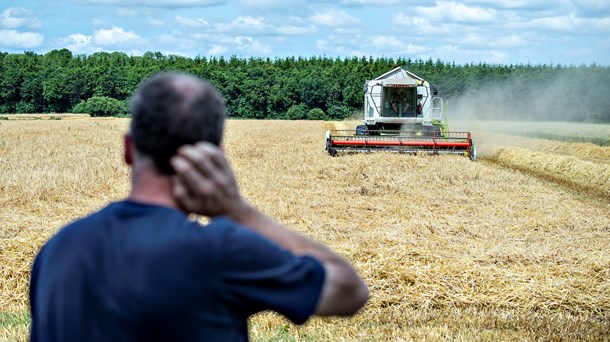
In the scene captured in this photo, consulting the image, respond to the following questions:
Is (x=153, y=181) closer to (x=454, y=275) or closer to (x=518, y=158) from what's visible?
(x=454, y=275)

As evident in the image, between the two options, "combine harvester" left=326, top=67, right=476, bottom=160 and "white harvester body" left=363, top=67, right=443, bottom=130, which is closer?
"combine harvester" left=326, top=67, right=476, bottom=160

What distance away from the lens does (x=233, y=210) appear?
1941 mm

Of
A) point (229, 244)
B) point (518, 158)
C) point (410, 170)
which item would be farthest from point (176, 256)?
point (518, 158)

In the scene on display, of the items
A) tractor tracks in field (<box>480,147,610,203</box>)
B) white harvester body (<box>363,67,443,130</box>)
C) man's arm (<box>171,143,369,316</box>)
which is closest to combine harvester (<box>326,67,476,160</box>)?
white harvester body (<box>363,67,443,130</box>)

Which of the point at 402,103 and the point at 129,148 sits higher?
the point at 129,148

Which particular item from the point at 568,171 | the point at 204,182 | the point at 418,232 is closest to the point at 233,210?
the point at 204,182

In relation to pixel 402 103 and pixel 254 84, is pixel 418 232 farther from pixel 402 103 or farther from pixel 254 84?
pixel 254 84

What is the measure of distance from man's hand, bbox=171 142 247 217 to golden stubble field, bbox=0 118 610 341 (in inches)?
155

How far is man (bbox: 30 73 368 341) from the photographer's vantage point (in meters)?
1.78

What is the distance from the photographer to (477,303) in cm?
734

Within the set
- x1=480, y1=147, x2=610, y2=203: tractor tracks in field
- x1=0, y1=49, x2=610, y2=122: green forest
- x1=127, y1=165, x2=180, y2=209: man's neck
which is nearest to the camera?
x1=127, y1=165, x2=180, y2=209: man's neck

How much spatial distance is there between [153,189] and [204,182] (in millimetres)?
149

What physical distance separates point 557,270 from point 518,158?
65.2 ft

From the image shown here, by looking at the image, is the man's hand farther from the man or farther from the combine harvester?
the combine harvester
